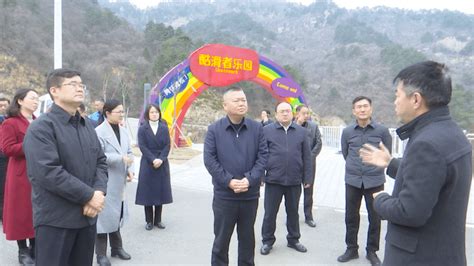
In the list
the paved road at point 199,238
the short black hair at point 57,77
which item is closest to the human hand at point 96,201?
the short black hair at point 57,77

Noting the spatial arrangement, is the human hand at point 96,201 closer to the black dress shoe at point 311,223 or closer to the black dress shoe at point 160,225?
the black dress shoe at point 160,225

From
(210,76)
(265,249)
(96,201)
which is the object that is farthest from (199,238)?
(210,76)

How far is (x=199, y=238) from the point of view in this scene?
4781 millimetres

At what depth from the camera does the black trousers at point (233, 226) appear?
11.1 feet

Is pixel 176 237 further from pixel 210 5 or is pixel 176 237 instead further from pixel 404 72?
pixel 210 5

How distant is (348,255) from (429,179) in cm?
260

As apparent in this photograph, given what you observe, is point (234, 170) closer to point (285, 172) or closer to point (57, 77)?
point (285, 172)

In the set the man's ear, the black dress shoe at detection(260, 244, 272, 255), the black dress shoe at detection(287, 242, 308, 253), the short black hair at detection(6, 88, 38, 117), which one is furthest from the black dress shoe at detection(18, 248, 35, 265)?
the man's ear

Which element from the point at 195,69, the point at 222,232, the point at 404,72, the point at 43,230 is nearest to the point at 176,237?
the point at 222,232

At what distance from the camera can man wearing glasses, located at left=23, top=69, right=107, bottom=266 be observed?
246cm

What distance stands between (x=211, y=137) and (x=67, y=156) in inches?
49.7

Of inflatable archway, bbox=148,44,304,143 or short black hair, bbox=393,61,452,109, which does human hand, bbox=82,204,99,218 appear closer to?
short black hair, bbox=393,61,452,109

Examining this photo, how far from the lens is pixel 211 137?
3453 millimetres

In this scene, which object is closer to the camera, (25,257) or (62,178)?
(62,178)
